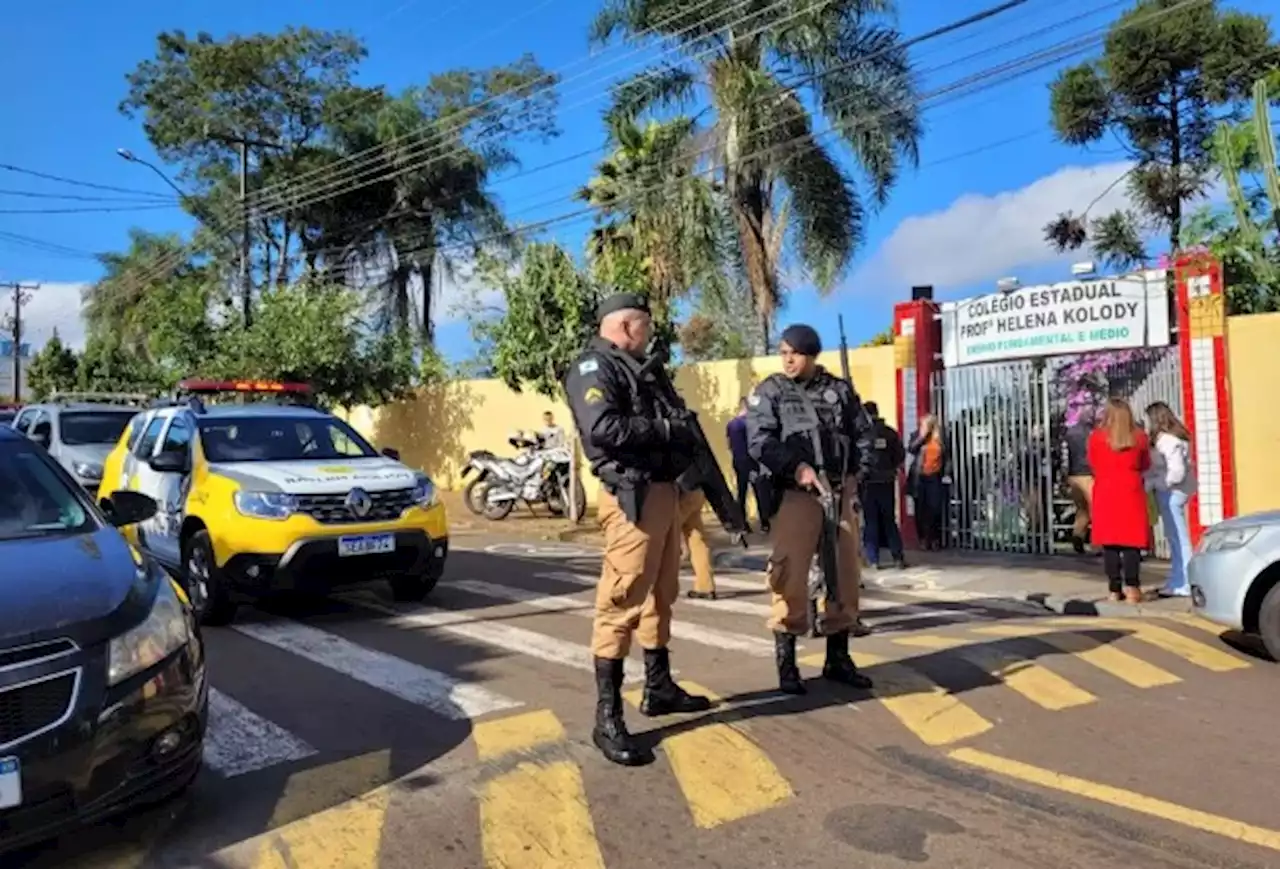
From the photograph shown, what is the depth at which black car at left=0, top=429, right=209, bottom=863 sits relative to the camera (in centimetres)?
326

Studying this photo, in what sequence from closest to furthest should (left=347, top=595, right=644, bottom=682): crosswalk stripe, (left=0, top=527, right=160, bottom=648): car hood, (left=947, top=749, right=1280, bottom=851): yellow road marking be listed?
(left=0, top=527, right=160, bottom=648): car hood < (left=947, top=749, right=1280, bottom=851): yellow road marking < (left=347, top=595, right=644, bottom=682): crosswalk stripe

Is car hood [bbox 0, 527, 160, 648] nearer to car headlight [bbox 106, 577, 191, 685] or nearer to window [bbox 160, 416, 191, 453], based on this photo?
car headlight [bbox 106, 577, 191, 685]

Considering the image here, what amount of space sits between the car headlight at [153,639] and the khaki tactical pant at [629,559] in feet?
5.36

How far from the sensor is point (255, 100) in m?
34.8

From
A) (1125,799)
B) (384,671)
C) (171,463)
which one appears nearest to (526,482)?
(171,463)

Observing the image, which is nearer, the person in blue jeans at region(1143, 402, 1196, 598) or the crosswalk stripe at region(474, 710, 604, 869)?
the crosswalk stripe at region(474, 710, 604, 869)

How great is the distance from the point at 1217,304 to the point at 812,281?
893 cm

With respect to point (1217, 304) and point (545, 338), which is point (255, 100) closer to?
point (545, 338)

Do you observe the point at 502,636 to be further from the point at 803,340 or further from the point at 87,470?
the point at 87,470

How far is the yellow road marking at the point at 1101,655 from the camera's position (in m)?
6.16

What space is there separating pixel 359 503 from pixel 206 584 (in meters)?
1.26

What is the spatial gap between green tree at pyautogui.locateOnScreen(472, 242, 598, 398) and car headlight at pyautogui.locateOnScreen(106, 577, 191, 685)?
11.2m

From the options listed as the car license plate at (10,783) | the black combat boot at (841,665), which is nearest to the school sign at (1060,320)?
the black combat boot at (841,665)

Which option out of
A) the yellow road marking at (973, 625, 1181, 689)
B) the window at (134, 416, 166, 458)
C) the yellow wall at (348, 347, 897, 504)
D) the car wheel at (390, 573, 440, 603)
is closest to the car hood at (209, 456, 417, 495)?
the car wheel at (390, 573, 440, 603)
